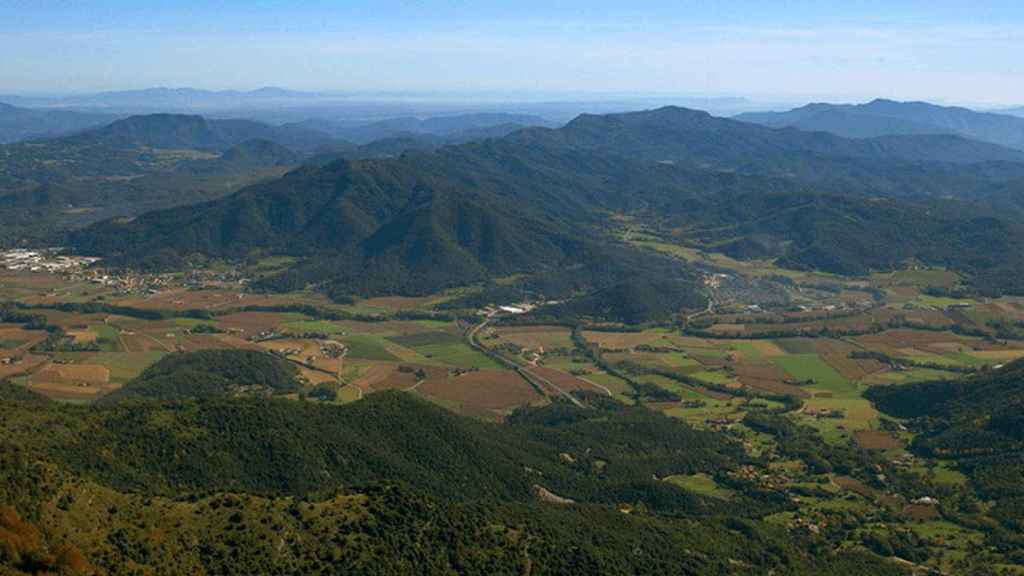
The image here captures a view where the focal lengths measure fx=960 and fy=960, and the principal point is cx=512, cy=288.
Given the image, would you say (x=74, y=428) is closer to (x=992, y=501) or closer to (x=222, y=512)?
(x=222, y=512)

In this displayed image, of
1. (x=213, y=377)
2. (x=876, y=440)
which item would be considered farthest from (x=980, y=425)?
(x=213, y=377)

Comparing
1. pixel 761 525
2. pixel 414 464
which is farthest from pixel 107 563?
pixel 761 525

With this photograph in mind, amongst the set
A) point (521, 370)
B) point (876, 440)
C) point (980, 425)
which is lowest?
point (521, 370)

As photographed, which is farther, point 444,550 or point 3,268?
point 3,268

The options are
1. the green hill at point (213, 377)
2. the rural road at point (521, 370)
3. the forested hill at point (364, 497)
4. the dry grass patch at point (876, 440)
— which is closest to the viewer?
the forested hill at point (364, 497)

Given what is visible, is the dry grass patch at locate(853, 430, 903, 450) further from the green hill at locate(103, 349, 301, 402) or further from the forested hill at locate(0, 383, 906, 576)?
the green hill at locate(103, 349, 301, 402)

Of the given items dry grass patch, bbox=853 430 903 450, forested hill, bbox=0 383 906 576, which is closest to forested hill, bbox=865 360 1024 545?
dry grass patch, bbox=853 430 903 450

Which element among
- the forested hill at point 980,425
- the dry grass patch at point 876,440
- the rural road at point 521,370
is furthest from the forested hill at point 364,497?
the forested hill at point 980,425

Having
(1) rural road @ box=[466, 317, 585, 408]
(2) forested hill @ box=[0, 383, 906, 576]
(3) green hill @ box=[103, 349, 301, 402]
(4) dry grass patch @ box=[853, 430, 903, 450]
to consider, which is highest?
(2) forested hill @ box=[0, 383, 906, 576]

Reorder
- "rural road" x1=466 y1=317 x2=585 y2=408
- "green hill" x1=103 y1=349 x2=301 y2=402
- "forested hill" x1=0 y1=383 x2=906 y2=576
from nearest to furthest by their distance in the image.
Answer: "forested hill" x1=0 y1=383 x2=906 y2=576
"green hill" x1=103 y1=349 x2=301 y2=402
"rural road" x1=466 y1=317 x2=585 y2=408

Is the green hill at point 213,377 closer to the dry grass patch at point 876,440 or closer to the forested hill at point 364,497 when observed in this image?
the forested hill at point 364,497

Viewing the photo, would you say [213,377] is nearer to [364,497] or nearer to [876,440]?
[364,497]
